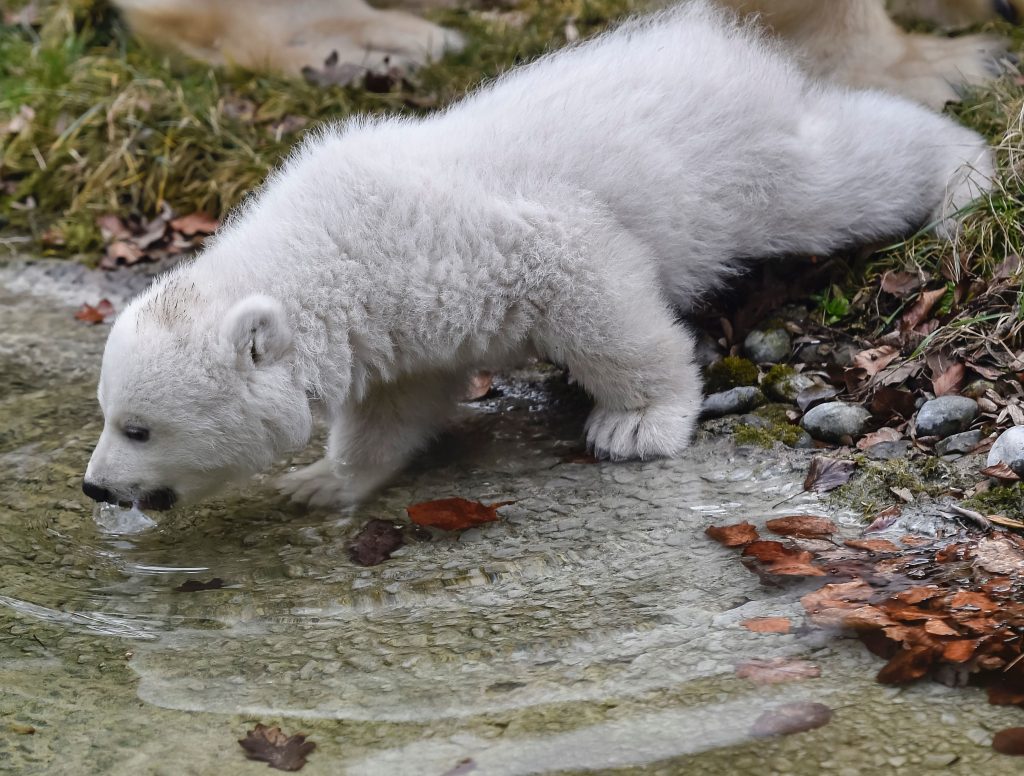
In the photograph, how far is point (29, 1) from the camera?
9312 mm

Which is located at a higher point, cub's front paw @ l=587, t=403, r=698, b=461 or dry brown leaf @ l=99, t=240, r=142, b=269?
cub's front paw @ l=587, t=403, r=698, b=461

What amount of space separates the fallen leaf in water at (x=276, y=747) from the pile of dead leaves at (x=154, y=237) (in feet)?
13.8

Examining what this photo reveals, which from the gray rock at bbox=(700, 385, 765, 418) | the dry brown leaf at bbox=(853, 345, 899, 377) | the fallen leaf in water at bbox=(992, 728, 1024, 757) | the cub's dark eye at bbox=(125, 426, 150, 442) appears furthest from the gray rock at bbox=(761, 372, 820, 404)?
the cub's dark eye at bbox=(125, 426, 150, 442)

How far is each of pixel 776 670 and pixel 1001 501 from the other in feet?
4.01

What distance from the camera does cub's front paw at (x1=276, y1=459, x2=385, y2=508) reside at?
448 centimetres

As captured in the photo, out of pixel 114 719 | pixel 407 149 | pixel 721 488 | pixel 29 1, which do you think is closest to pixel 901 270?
pixel 721 488

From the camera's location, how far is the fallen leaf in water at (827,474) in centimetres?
398

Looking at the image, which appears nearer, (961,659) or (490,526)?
(961,659)

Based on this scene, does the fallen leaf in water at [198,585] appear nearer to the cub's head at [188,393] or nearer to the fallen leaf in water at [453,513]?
the cub's head at [188,393]

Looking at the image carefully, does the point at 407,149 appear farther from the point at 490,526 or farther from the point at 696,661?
the point at 696,661

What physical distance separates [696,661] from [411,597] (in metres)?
0.99

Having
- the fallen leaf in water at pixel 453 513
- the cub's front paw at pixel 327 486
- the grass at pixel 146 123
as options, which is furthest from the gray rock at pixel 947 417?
the grass at pixel 146 123

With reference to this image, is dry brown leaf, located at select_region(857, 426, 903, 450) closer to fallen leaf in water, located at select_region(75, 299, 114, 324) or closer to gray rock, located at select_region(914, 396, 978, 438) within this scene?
gray rock, located at select_region(914, 396, 978, 438)

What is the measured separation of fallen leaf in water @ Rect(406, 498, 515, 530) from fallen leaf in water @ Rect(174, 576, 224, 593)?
0.71 metres
